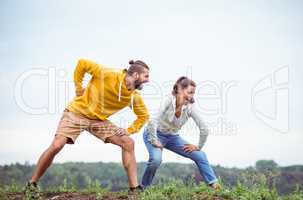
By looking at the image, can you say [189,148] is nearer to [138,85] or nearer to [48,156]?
[138,85]

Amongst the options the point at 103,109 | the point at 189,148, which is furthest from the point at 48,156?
the point at 189,148

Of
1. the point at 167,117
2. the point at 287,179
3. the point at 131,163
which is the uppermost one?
the point at 167,117

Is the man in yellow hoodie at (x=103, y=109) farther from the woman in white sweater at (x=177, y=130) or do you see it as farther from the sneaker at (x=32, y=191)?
the woman in white sweater at (x=177, y=130)

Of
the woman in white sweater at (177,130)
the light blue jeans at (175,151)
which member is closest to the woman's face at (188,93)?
the woman in white sweater at (177,130)

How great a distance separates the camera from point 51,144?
7.50 m

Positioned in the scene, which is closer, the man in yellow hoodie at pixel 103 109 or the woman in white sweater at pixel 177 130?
the man in yellow hoodie at pixel 103 109

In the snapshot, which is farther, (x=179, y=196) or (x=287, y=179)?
(x=287, y=179)

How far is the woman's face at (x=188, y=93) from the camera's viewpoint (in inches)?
310

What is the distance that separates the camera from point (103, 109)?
301 inches

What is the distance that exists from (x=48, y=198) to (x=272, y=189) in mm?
3228

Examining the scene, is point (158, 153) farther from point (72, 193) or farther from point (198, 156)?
point (72, 193)

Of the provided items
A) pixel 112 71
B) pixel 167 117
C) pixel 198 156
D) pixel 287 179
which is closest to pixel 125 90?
pixel 112 71

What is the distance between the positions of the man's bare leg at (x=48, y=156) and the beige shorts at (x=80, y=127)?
0.11 meters

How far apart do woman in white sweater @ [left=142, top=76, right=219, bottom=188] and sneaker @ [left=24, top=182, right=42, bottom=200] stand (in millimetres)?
1579
